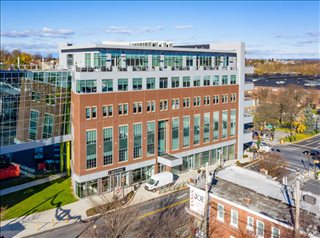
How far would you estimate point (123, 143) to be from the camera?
138ft

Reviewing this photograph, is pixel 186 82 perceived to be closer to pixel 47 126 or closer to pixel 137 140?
pixel 137 140

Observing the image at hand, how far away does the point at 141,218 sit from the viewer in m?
34.1

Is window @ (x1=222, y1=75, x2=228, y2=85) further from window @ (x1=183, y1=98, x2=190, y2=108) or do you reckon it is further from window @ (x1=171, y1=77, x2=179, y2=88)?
window @ (x1=171, y1=77, x2=179, y2=88)

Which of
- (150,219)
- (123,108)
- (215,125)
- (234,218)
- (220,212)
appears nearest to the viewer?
(234,218)

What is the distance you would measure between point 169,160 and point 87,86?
1393 cm

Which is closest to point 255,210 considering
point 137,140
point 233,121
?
point 137,140

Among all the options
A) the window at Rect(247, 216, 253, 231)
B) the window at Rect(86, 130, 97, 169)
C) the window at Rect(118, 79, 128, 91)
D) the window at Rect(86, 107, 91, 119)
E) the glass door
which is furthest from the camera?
the glass door

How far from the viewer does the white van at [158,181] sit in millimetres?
41347

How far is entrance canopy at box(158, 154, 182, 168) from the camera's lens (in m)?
44.2

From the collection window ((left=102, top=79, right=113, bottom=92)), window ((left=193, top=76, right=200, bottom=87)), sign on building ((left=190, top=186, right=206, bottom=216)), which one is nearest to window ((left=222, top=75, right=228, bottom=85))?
window ((left=193, top=76, right=200, bottom=87))

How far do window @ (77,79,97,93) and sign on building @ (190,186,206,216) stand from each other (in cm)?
1624

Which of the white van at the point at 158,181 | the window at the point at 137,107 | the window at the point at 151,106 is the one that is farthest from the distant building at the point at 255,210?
the window at the point at 151,106

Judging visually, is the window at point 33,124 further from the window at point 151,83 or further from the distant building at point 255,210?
the distant building at point 255,210

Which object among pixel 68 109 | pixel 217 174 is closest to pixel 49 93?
pixel 68 109
